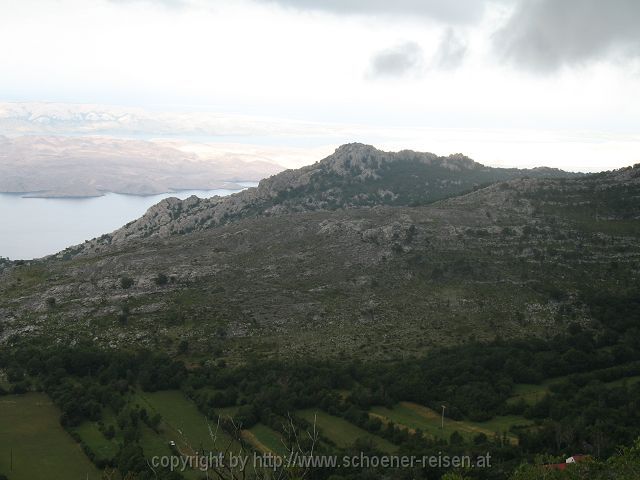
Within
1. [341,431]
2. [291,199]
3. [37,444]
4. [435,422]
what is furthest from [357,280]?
[291,199]

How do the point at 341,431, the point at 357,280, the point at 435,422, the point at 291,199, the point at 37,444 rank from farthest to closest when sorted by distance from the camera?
1. the point at 291,199
2. the point at 357,280
3. the point at 435,422
4. the point at 341,431
5. the point at 37,444

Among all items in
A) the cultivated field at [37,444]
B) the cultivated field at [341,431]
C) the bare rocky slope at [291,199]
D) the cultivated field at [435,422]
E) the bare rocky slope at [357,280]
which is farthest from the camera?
the bare rocky slope at [291,199]

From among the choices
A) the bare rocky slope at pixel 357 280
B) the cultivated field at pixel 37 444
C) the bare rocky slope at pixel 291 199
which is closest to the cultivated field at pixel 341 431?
the bare rocky slope at pixel 357 280

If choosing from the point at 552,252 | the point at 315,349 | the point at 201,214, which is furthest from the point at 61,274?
the point at 552,252

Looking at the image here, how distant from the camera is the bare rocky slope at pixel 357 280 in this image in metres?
82.6

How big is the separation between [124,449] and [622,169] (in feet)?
423

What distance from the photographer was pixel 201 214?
17375 centimetres

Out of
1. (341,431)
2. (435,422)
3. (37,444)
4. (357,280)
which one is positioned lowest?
(37,444)

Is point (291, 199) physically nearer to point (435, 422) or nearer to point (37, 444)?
point (435, 422)

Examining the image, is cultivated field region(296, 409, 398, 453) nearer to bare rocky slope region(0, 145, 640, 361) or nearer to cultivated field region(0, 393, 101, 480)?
bare rocky slope region(0, 145, 640, 361)

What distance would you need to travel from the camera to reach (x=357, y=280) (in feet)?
320

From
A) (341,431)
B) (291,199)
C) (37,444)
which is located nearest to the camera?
(37,444)

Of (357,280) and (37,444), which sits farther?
(357,280)

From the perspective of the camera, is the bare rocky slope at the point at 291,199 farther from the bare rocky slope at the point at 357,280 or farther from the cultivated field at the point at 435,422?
the cultivated field at the point at 435,422
